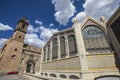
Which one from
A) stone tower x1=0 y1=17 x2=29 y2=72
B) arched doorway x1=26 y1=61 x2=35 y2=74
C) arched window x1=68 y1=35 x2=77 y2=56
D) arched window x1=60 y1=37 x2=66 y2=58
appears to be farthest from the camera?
arched doorway x1=26 y1=61 x2=35 y2=74

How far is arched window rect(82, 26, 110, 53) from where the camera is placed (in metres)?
14.5

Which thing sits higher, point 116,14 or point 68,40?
point 116,14

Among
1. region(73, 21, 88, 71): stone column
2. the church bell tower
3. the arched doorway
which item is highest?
the church bell tower

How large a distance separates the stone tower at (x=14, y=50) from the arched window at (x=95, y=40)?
871 inches

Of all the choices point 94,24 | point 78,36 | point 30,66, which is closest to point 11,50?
point 30,66

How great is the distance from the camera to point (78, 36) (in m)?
15.5

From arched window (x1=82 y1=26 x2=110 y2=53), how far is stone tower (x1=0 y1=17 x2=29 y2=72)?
22.1 meters

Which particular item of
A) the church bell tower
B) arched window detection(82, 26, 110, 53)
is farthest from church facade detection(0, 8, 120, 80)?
the church bell tower

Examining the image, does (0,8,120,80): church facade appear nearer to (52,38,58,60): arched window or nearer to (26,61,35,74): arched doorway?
(52,38,58,60): arched window

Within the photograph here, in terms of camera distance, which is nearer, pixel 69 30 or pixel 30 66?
pixel 69 30

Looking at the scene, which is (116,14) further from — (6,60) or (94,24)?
(6,60)

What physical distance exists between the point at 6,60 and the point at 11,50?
3.24 metres

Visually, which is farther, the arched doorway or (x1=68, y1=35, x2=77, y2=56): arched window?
the arched doorway

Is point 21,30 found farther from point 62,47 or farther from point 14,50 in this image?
point 62,47
